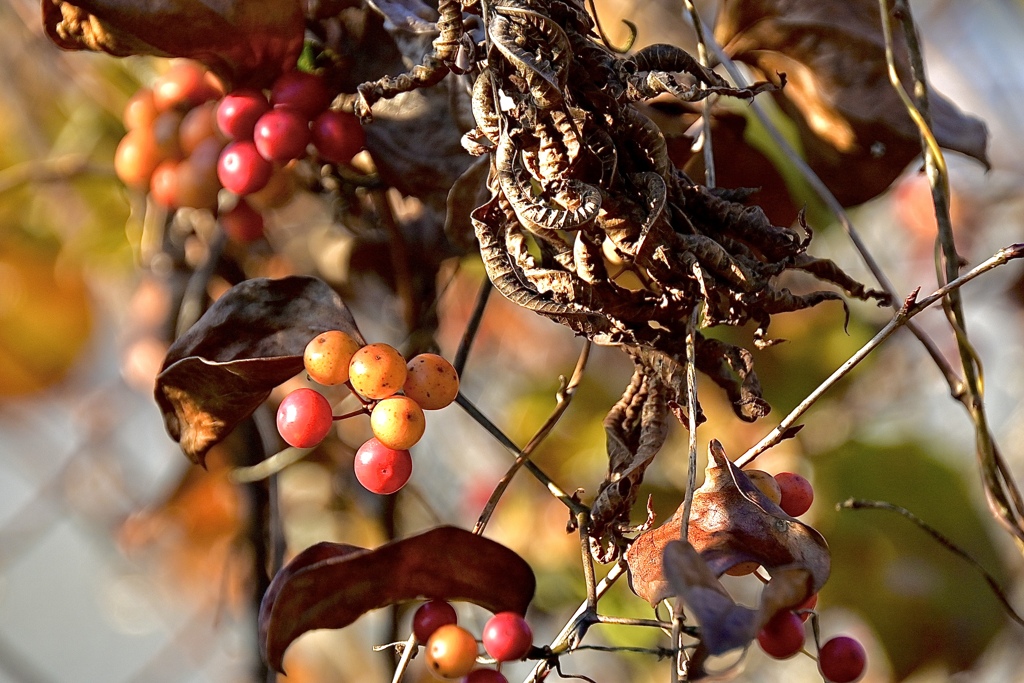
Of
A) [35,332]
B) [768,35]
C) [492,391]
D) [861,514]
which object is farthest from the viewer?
[492,391]

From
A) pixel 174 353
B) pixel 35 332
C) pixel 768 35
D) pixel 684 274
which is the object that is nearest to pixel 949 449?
pixel 768 35

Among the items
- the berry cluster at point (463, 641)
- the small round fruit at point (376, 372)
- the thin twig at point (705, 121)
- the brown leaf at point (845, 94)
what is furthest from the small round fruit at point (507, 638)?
the brown leaf at point (845, 94)

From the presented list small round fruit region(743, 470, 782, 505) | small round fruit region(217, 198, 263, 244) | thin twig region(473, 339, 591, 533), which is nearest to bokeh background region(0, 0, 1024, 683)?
small round fruit region(217, 198, 263, 244)

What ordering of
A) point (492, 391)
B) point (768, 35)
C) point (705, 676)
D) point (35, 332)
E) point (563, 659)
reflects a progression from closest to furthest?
point (705, 676), point (768, 35), point (35, 332), point (492, 391), point (563, 659)

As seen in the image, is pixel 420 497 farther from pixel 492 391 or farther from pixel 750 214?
pixel 750 214

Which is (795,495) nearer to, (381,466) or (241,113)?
(381,466)

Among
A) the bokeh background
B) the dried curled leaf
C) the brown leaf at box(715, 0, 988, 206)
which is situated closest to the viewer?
the dried curled leaf

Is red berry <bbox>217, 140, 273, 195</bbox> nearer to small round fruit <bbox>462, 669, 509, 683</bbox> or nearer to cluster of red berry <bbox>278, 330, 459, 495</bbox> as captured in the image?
cluster of red berry <bbox>278, 330, 459, 495</bbox>

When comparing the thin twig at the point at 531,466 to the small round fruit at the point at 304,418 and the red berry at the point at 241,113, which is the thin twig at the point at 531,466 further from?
the red berry at the point at 241,113
